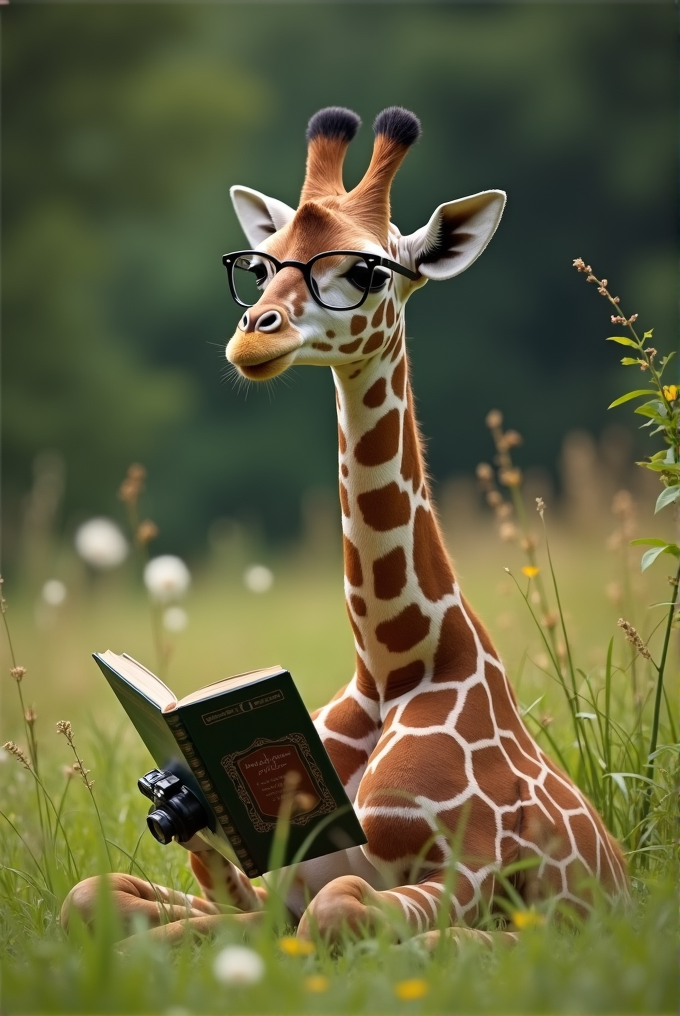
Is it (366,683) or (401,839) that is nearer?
(401,839)

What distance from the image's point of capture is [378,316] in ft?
5.78

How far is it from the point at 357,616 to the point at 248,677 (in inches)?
10.7

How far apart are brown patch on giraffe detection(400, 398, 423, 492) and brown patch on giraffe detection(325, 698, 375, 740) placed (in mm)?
355

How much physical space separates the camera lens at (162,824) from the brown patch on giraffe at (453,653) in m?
0.44

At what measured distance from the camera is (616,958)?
4.50ft

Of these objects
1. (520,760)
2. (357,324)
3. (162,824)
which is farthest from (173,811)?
(357,324)

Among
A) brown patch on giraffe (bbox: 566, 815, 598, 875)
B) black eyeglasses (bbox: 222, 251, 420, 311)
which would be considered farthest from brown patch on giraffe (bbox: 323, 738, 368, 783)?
black eyeglasses (bbox: 222, 251, 420, 311)

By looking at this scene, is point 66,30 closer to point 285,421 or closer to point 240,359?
point 285,421

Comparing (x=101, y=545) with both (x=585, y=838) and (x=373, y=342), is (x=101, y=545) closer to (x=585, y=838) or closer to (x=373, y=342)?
(x=373, y=342)

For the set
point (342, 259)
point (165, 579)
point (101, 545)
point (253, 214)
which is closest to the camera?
point (342, 259)

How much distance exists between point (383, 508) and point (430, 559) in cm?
11

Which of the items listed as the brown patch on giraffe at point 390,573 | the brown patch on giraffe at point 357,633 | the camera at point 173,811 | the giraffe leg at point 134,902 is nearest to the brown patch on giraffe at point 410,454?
the brown patch on giraffe at point 390,573

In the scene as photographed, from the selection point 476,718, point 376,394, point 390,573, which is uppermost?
point 376,394

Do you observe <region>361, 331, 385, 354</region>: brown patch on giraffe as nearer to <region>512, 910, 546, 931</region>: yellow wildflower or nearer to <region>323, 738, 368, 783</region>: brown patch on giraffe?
<region>323, 738, 368, 783</region>: brown patch on giraffe
